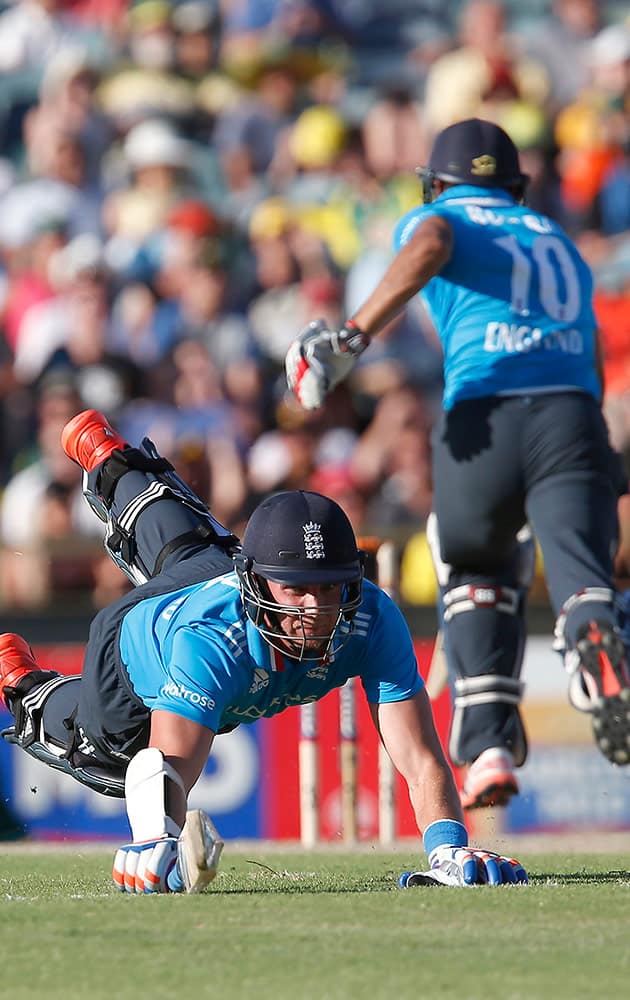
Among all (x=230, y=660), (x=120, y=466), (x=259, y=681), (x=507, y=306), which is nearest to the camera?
(x=230, y=660)

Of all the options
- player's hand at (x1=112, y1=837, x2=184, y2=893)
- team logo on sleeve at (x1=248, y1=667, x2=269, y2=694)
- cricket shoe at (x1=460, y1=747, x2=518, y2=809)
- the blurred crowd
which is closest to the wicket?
the blurred crowd

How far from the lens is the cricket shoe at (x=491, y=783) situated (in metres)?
5.67

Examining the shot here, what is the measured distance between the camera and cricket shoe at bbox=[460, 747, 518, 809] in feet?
18.6

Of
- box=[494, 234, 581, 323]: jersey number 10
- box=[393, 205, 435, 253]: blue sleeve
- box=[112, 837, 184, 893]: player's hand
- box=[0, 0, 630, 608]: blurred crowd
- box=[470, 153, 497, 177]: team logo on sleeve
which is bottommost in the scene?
box=[112, 837, 184, 893]: player's hand

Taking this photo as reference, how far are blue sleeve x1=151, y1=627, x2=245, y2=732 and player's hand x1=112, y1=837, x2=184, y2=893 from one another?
359mm

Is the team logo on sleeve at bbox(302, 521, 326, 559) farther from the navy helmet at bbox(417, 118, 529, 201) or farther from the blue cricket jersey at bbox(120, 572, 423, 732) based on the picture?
the navy helmet at bbox(417, 118, 529, 201)

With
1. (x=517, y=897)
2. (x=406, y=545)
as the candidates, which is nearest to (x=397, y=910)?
(x=517, y=897)

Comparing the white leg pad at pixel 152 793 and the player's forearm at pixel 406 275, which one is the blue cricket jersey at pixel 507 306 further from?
the white leg pad at pixel 152 793

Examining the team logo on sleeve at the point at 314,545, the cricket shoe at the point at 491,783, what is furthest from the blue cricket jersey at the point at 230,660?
the cricket shoe at the point at 491,783

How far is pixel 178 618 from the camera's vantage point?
532 centimetres

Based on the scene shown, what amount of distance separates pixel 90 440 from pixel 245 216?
7.16m

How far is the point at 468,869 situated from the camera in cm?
513

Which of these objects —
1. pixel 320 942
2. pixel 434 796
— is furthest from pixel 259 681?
pixel 320 942

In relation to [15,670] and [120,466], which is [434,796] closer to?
[15,670]
